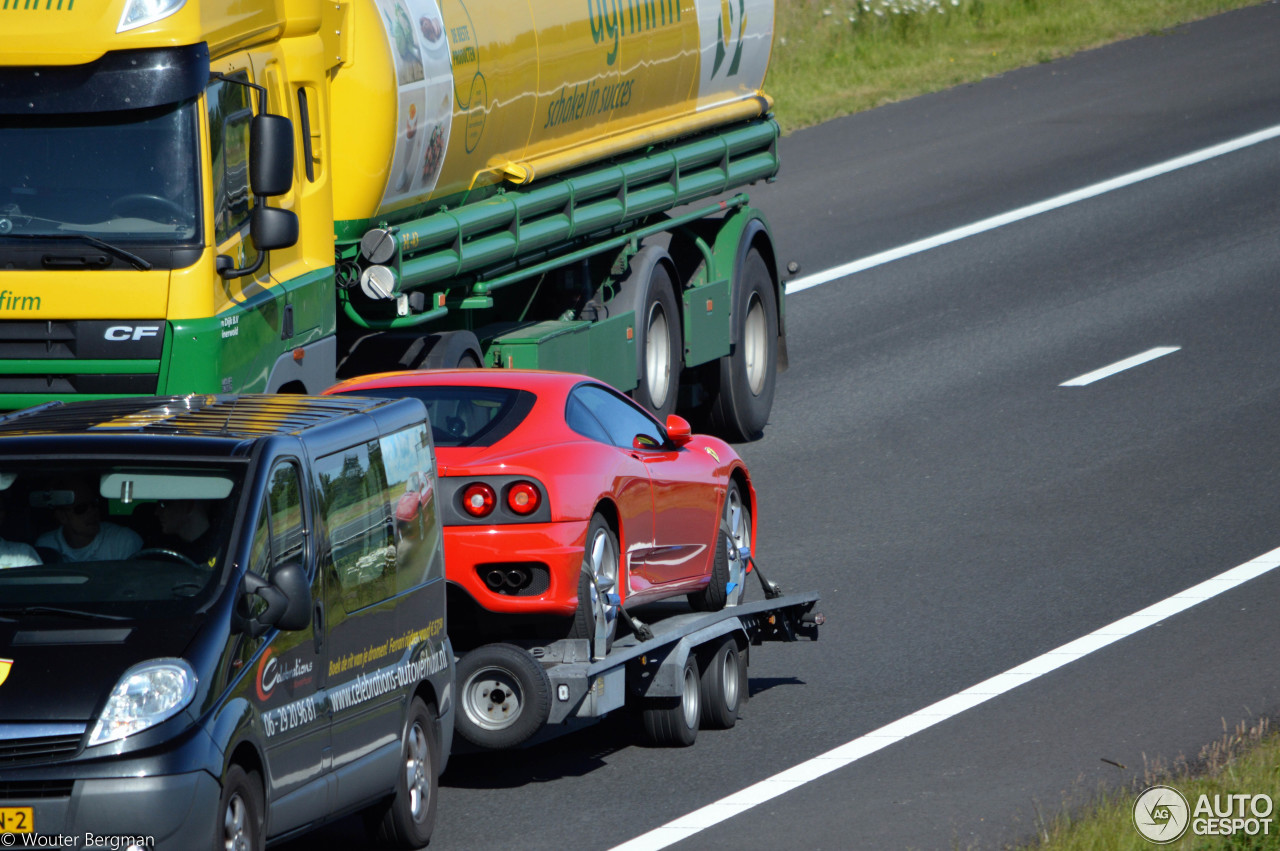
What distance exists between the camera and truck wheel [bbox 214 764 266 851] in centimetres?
769

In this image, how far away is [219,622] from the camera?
7848 millimetres

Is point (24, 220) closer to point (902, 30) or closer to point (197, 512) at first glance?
point (197, 512)

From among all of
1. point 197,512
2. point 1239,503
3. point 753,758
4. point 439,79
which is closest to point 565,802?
point 753,758

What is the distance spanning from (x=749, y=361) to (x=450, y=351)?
6.48m

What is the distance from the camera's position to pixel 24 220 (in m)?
11.1

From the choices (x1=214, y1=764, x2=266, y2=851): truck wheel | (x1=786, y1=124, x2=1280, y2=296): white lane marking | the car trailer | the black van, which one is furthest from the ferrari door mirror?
(x1=786, y1=124, x2=1280, y2=296): white lane marking

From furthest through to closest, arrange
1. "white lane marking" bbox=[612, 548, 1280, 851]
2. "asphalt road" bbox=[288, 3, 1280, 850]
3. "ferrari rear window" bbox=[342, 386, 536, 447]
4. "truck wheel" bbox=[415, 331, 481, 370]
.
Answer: "truck wheel" bbox=[415, 331, 481, 370] → "ferrari rear window" bbox=[342, 386, 536, 447] → "asphalt road" bbox=[288, 3, 1280, 850] → "white lane marking" bbox=[612, 548, 1280, 851]

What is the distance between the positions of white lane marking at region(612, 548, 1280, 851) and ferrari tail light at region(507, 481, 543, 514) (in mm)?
1598

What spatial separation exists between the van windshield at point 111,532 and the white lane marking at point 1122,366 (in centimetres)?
1375

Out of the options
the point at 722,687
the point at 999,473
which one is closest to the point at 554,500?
the point at 722,687

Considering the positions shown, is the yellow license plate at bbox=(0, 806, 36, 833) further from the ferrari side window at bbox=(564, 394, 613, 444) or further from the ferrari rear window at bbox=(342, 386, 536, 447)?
the ferrari side window at bbox=(564, 394, 613, 444)

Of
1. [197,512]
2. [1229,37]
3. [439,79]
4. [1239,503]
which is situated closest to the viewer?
[197,512]

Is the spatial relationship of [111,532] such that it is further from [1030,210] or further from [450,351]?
[1030,210]

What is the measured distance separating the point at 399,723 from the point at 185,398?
5.56 ft
